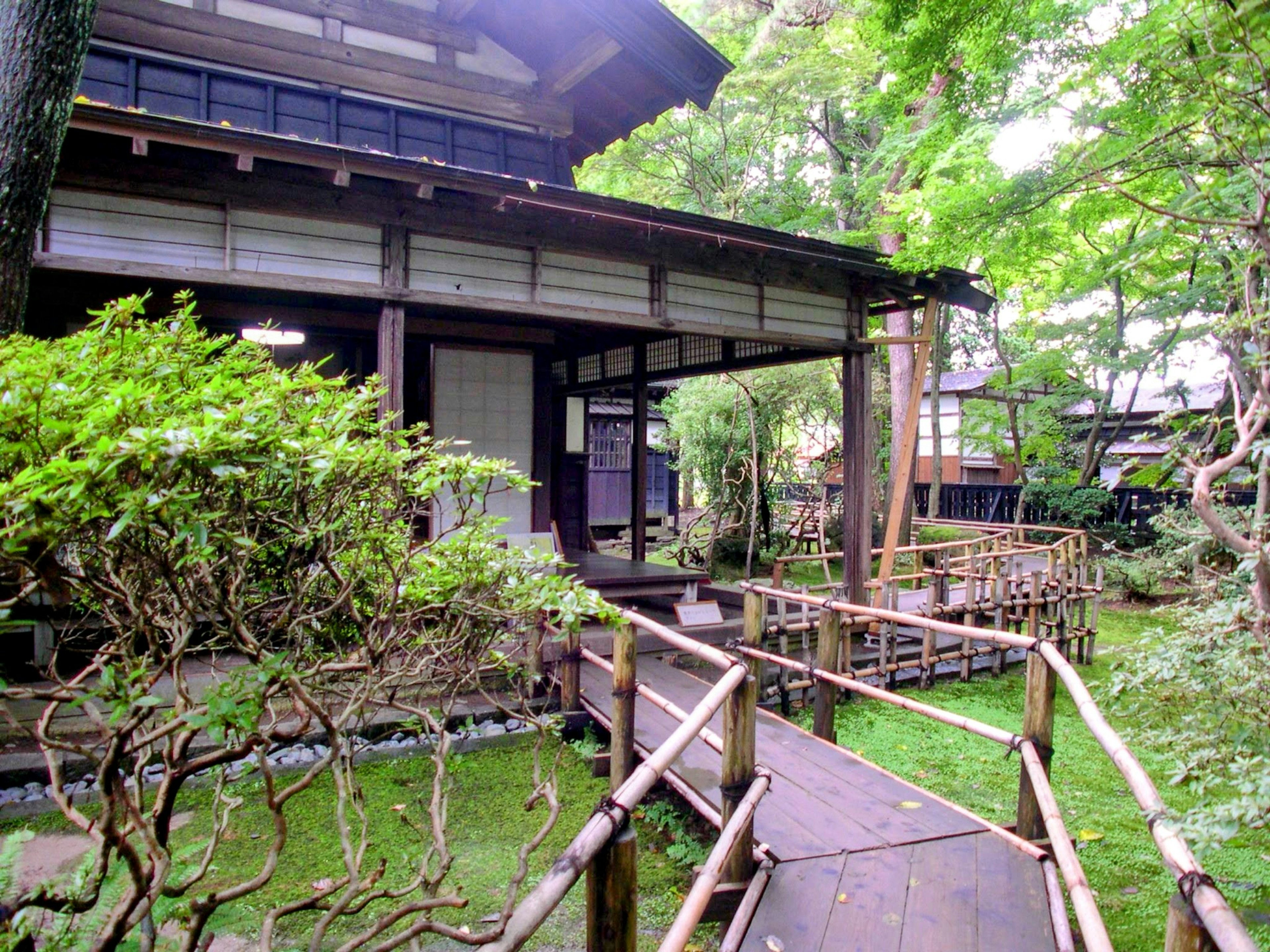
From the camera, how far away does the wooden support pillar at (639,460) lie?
403 inches

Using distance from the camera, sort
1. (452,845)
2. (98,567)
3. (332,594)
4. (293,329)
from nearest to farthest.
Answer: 1. (98,567)
2. (332,594)
3. (452,845)
4. (293,329)

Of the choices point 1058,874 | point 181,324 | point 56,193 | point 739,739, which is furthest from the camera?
point 56,193

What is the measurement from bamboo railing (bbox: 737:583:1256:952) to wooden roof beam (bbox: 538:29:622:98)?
5455mm

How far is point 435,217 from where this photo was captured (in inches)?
240

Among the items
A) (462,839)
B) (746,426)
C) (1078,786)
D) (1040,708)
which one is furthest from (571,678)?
(746,426)

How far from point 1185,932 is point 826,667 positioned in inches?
133

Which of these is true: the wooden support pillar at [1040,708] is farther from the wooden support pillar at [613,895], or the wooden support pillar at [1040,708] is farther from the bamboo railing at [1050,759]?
the wooden support pillar at [613,895]

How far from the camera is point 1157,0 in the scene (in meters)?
7.49

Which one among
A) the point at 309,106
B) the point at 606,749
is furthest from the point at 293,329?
the point at 606,749

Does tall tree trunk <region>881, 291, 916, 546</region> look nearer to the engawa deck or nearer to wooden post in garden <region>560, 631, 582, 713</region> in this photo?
wooden post in garden <region>560, 631, 582, 713</region>

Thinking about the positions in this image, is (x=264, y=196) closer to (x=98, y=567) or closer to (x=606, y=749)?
(x=98, y=567)

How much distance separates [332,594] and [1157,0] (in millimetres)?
→ 9062

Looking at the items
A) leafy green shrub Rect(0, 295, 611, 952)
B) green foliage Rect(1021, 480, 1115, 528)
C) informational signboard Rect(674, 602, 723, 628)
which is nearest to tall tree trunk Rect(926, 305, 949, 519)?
green foliage Rect(1021, 480, 1115, 528)

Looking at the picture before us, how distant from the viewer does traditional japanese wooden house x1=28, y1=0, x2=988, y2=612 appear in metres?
5.25
